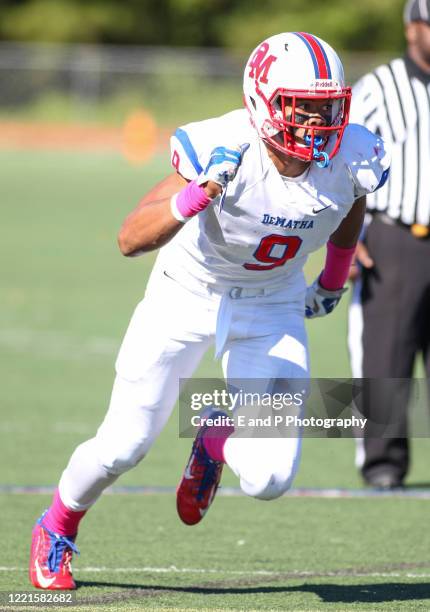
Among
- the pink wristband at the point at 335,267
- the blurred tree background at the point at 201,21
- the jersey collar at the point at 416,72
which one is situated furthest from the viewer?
the blurred tree background at the point at 201,21

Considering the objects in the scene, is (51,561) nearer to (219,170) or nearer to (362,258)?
(219,170)

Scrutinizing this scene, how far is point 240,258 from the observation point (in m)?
3.95

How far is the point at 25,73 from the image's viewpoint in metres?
25.2

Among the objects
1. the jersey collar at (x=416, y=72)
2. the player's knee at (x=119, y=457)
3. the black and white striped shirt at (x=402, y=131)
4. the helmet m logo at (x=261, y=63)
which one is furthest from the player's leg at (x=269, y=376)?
the jersey collar at (x=416, y=72)

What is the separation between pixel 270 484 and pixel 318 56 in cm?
130

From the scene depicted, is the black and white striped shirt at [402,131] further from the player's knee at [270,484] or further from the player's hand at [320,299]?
the player's knee at [270,484]

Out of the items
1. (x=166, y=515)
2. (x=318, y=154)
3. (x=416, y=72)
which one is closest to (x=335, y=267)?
(x=318, y=154)

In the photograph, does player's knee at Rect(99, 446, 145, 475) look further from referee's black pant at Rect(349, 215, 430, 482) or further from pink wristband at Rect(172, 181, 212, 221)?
referee's black pant at Rect(349, 215, 430, 482)

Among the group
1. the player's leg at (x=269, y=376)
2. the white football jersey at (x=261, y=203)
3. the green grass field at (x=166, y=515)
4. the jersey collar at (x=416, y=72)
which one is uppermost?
the white football jersey at (x=261, y=203)

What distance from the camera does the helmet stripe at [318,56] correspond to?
373 cm

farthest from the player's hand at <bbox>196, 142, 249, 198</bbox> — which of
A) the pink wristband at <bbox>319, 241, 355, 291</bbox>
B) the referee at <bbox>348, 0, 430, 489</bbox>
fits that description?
the referee at <bbox>348, 0, 430, 489</bbox>

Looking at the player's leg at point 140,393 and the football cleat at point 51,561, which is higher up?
the player's leg at point 140,393

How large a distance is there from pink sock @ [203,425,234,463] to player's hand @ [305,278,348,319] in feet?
1.72

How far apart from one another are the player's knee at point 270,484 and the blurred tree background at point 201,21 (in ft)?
90.0
